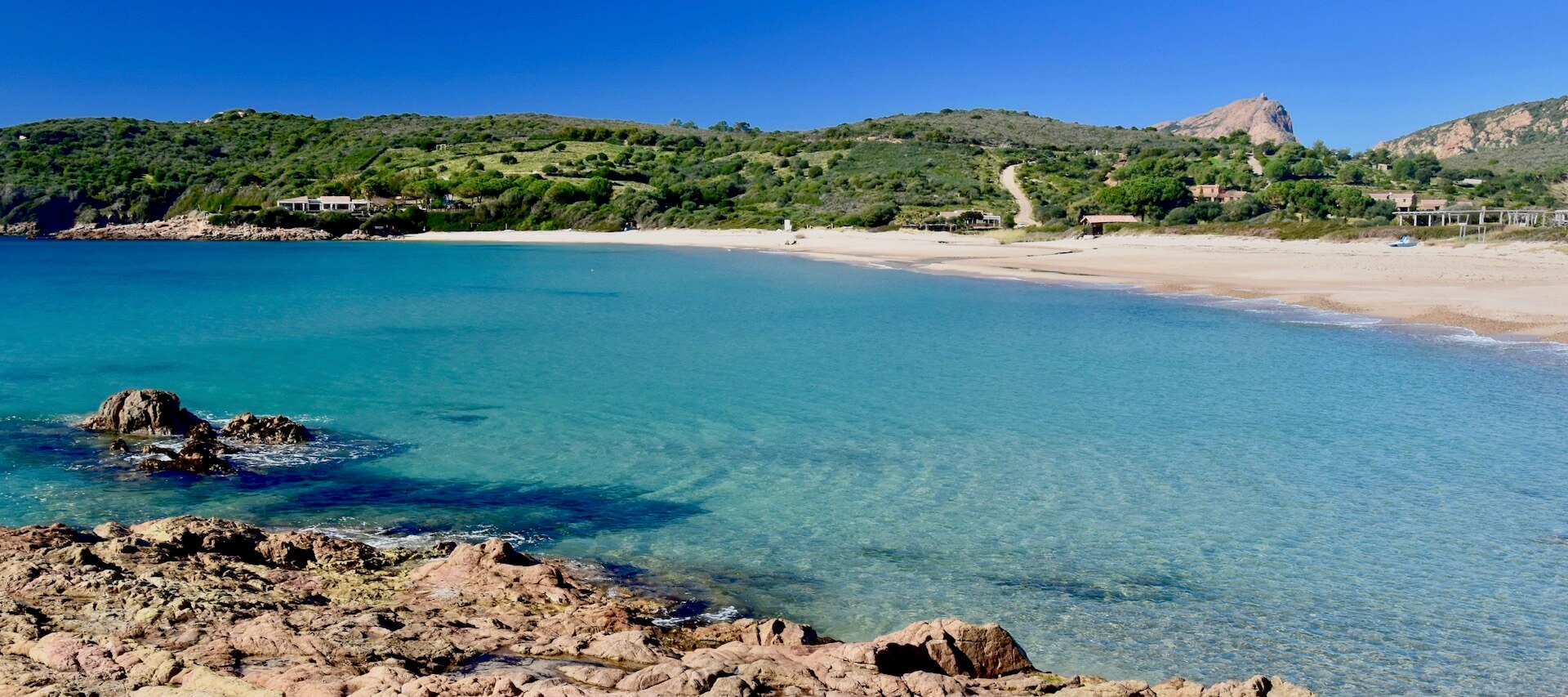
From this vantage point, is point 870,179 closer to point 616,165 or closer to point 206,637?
point 616,165

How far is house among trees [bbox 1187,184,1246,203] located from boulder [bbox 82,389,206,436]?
228 ft

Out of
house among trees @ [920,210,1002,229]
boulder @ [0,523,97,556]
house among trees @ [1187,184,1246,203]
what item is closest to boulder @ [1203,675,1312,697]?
boulder @ [0,523,97,556]

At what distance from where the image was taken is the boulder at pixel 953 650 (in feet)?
17.2

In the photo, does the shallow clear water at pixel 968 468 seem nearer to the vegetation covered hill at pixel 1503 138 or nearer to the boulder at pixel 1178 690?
the boulder at pixel 1178 690

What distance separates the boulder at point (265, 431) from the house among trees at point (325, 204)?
81263 mm

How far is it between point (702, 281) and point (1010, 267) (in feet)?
41.3

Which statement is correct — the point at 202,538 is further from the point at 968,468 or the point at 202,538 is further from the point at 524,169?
the point at 524,169

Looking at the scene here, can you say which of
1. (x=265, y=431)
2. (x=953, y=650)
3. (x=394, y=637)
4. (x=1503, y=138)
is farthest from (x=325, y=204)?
(x=1503, y=138)

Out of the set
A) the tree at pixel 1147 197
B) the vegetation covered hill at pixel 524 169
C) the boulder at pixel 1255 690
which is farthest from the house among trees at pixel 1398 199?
the boulder at pixel 1255 690

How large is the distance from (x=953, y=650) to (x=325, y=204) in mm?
93495

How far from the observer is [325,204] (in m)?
89.2

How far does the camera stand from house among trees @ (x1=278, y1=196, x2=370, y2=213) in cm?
8794

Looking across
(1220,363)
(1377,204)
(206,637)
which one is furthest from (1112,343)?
(1377,204)

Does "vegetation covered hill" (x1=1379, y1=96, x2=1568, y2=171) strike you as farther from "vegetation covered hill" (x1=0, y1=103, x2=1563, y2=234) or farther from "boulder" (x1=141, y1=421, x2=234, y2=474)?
"boulder" (x1=141, y1=421, x2=234, y2=474)
